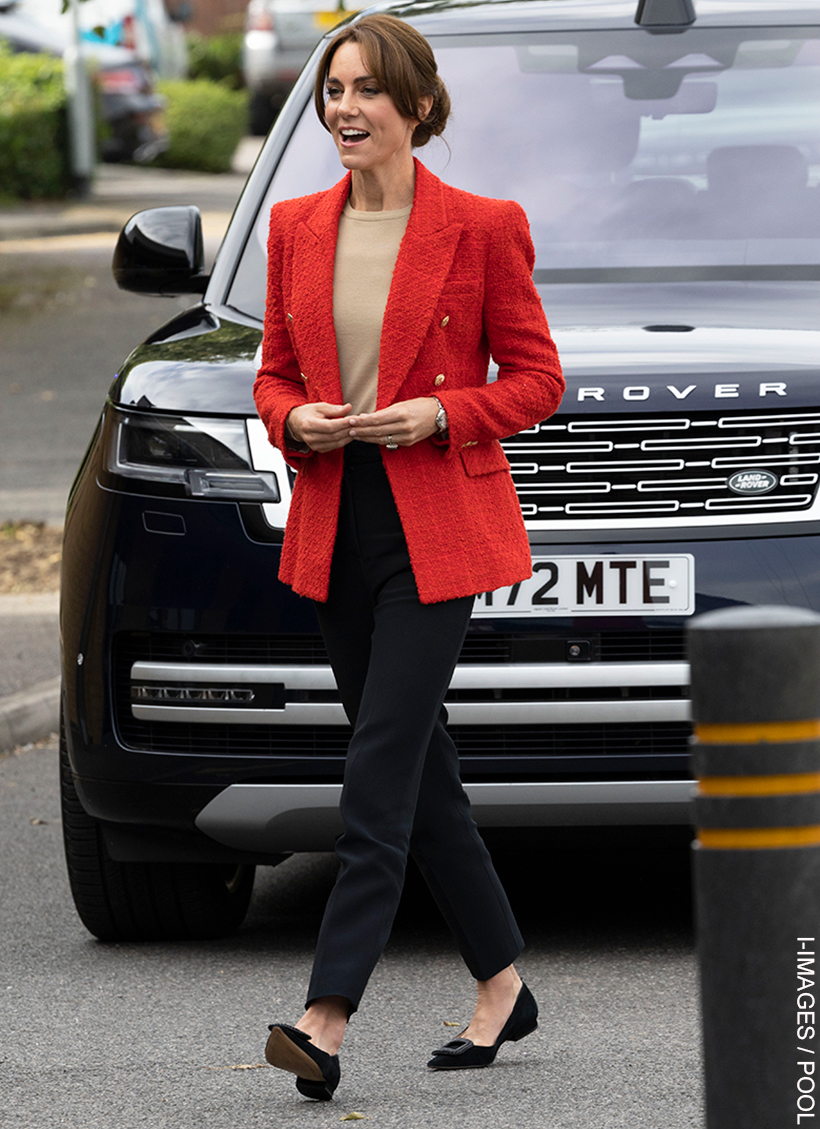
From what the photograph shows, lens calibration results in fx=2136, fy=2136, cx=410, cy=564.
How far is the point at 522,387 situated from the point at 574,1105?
4.15 feet

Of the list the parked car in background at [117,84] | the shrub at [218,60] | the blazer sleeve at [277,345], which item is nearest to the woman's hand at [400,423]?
the blazer sleeve at [277,345]

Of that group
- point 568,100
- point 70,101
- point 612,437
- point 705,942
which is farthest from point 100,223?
point 705,942

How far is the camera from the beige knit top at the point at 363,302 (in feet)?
12.4

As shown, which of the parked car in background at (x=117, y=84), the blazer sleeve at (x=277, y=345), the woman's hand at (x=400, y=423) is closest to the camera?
the woman's hand at (x=400, y=423)

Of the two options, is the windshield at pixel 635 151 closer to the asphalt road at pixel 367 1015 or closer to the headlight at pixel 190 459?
the headlight at pixel 190 459

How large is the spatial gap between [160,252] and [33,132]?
16.4 metres

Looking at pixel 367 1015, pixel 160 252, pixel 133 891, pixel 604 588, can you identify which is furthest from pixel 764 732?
pixel 160 252

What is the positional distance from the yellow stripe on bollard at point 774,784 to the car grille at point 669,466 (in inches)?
82.3

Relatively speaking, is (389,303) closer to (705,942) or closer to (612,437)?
(612,437)

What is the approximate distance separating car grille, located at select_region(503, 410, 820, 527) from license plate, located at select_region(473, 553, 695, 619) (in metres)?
0.10

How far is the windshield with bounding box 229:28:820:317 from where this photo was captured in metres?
5.21

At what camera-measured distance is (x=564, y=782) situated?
14.6 ft

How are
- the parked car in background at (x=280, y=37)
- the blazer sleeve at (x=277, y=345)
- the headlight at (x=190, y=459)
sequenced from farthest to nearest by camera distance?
the parked car in background at (x=280, y=37) → the headlight at (x=190, y=459) → the blazer sleeve at (x=277, y=345)

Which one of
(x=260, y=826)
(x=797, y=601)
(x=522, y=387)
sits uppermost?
(x=522, y=387)
